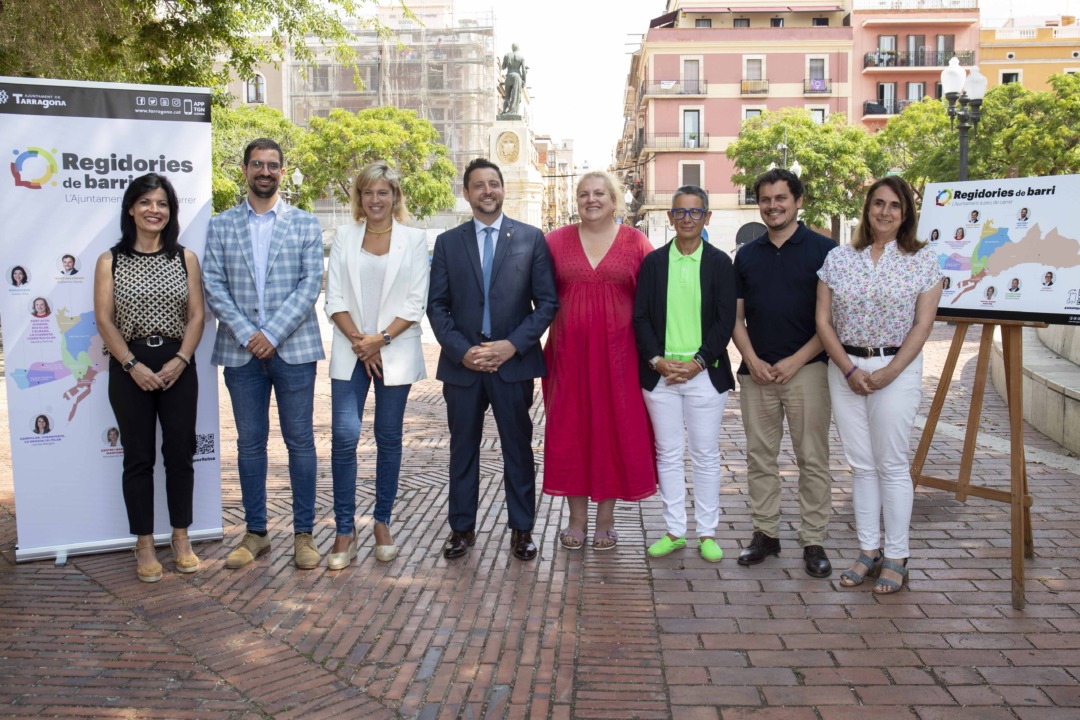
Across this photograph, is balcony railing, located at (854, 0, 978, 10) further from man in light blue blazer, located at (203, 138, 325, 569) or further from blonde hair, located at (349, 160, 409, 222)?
man in light blue blazer, located at (203, 138, 325, 569)

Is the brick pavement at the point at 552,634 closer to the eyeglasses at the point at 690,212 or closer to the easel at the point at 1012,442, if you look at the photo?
the easel at the point at 1012,442

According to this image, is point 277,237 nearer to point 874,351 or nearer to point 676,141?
point 874,351

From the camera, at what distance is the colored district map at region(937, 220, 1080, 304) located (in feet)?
14.2

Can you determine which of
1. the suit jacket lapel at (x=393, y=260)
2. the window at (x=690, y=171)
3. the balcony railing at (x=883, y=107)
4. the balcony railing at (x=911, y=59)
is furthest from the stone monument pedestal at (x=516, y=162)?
the suit jacket lapel at (x=393, y=260)

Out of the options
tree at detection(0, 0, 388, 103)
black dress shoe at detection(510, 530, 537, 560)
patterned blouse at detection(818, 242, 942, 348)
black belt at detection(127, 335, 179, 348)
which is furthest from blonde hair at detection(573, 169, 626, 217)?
tree at detection(0, 0, 388, 103)

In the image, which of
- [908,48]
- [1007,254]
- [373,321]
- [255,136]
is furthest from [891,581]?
[908,48]

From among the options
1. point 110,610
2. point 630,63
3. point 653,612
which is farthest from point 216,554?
point 630,63

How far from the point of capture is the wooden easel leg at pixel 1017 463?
13.7 ft

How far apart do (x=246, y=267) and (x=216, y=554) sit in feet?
5.27

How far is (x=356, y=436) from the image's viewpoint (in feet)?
16.0

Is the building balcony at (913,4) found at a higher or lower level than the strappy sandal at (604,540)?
higher

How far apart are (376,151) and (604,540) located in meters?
36.6

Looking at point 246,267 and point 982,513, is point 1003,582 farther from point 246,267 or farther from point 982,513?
point 246,267

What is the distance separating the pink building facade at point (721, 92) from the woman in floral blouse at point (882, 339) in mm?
43715
